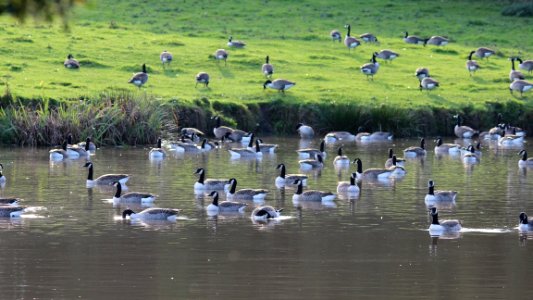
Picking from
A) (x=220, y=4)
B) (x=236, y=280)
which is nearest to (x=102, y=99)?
(x=236, y=280)

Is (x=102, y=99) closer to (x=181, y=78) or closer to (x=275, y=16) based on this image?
(x=181, y=78)

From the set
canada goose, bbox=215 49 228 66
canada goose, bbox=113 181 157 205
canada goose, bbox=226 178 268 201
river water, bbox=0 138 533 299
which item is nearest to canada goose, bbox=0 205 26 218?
river water, bbox=0 138 533 299

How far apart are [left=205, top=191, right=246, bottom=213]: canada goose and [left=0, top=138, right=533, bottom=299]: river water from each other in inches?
12.1

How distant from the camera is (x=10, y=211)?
83.2 feet

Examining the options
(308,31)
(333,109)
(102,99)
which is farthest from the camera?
(308,31)

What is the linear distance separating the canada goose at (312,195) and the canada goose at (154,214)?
12.7 ft

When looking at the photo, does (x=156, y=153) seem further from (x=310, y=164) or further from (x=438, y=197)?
(x=438, y=197)

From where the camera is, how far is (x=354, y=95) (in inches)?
1793

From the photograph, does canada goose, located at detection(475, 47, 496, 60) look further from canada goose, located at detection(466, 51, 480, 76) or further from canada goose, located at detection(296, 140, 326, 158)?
canada goose, located at detection(296, 140, 326, 158)

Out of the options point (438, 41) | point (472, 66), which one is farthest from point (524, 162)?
point (438, 41)

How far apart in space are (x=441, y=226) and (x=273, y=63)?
88.1 ft

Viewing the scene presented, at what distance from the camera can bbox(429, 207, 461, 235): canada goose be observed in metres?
24.0

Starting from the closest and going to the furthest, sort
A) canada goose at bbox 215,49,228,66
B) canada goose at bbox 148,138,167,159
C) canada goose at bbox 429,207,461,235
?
canada goose at bbox 429,207,461,235 → canada goose at bbox 148,138,167,159 → canada goose at bbox 215,49,228,66

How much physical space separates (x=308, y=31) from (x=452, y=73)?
920cm
